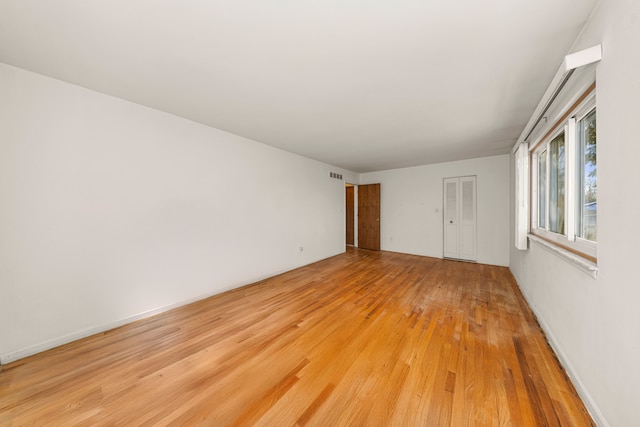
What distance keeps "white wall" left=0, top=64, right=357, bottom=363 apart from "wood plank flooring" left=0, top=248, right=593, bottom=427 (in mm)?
327

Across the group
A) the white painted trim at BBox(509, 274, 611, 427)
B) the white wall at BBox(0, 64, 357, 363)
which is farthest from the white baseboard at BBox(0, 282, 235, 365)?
the white painted trim at BBox(509, 274, 611, 427)

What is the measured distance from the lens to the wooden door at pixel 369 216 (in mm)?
6410

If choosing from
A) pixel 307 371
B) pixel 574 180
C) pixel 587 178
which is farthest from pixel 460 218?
pixel 307 371

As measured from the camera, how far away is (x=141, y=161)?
2.49 meters

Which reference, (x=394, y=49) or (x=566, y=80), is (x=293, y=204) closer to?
(x=394, y=49)

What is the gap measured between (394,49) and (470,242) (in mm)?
5052

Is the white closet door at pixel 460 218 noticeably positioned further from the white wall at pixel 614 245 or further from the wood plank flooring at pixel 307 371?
the white wall at pixel 614 245

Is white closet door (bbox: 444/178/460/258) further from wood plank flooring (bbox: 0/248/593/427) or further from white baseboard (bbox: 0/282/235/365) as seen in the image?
white baseboard (bbox: 0/282/235/365)

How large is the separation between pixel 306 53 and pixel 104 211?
2579mm

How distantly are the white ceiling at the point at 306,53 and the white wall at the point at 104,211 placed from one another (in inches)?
13.4

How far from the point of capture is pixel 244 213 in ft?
11.8

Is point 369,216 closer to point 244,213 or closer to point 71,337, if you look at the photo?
point 244,213

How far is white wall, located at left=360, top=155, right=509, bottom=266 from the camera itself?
185 inches

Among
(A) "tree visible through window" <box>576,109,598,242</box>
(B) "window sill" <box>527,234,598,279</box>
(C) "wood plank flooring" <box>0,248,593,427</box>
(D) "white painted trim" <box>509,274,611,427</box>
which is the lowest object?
(C) "wood plank flooring" <box>0,248,593,427</box>
